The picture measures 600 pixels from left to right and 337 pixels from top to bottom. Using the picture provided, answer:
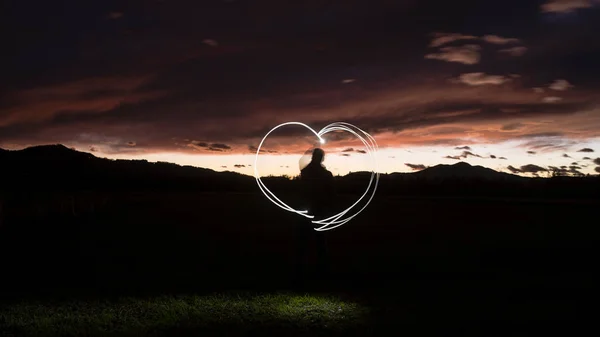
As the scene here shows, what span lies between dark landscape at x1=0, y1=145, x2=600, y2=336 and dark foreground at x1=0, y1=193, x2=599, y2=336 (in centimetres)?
4

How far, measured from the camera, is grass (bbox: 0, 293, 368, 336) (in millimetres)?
8242

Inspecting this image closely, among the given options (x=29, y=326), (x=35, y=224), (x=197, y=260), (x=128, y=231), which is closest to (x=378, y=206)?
(x=128, y=231)

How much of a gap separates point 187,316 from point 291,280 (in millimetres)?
3283

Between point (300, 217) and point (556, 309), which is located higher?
point (300, 217)

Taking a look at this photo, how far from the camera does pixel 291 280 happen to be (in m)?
11.9

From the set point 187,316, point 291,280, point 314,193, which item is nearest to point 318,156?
point 314,193

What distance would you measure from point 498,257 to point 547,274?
7.77ft

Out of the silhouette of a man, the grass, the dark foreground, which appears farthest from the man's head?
the grass

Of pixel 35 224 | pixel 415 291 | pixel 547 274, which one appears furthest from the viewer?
pixel 35 224

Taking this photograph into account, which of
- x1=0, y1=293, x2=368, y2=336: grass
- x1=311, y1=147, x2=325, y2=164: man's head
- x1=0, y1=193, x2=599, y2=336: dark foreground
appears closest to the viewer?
x1=0, y1=293, x2=368, y2=336: grass

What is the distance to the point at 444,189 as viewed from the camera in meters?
48.8

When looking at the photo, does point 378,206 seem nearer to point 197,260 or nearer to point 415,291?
point 197,260

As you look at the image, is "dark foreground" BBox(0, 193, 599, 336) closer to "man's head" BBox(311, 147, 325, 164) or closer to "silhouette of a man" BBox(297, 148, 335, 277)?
Result: "silhouette of a man" BBox(297, 148, 335, 277)

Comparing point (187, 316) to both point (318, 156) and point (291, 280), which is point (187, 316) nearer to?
point (291, 280)
